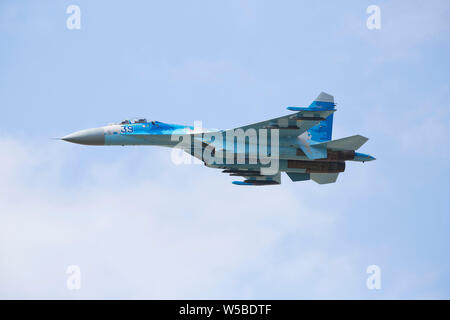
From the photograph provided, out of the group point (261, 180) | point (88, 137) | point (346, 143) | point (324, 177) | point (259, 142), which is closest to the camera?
point (346, 143)

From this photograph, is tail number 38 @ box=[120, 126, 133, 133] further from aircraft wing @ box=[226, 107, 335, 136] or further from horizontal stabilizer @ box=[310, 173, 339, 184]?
horizontal stabilizer @ box=[310, 173, 339, 184]

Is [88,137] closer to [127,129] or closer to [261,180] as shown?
[127,129]

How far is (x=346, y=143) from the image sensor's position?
40.8 meters

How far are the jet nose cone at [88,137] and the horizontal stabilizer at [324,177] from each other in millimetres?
11393

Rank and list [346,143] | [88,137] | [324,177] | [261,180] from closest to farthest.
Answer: [346,143] → [88,137] → [261,180] → [324,177]

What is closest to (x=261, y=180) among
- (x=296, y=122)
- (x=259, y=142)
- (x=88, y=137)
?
(x=259, y=142)

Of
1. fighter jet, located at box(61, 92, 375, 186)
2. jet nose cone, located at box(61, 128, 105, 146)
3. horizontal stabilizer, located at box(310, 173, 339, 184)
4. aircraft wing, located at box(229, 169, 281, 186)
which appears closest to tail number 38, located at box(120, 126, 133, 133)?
fighter jet, located at box(61, 92, 375, 186)

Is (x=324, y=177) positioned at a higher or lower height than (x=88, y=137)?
lower

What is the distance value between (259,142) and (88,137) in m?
8.70
